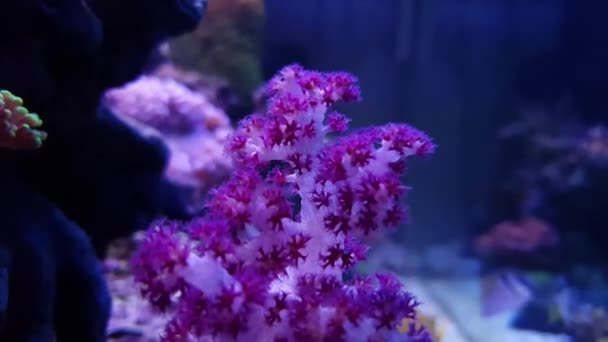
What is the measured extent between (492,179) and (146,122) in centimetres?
725

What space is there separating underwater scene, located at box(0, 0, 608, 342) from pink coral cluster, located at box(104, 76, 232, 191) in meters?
0.02

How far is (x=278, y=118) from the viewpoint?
2.33m

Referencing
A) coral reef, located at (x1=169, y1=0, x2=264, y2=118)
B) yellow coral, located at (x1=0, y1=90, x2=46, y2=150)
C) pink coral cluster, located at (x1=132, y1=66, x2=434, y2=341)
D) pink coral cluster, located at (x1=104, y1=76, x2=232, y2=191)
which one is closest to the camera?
pink coral cluster, located at (x1=132, y1=66, x2=434, y2=341)

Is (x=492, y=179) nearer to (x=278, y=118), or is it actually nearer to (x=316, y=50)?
(x=316, y=50)

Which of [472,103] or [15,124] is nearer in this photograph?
[15,124]

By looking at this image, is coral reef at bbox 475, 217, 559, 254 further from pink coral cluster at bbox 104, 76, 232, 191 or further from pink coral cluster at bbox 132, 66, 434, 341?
pink coral cluster at bbox 132, 66, 434, 341

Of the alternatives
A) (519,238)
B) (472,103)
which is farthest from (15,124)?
(472,103)

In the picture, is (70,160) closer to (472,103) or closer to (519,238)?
(519,238)

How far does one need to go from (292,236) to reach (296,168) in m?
0.26

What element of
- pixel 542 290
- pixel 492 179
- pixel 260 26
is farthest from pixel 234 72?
pixel 492 179

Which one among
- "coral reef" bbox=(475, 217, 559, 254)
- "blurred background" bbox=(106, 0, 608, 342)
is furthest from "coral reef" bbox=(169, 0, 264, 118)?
"coral reef" bbox=(475, 217, 559, 254)

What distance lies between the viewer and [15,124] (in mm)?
2309

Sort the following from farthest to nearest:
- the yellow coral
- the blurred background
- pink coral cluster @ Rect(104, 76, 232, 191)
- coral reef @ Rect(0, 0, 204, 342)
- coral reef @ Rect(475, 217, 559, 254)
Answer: coral reef @ Rect(475, 217, 559, 254), the blurred background, pink coral cluster @ Rect(104, 76, 232, 191), coral reef @ Rect(0, 0, 204, 342), the yellow coral

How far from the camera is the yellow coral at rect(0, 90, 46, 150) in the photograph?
7.43ft
